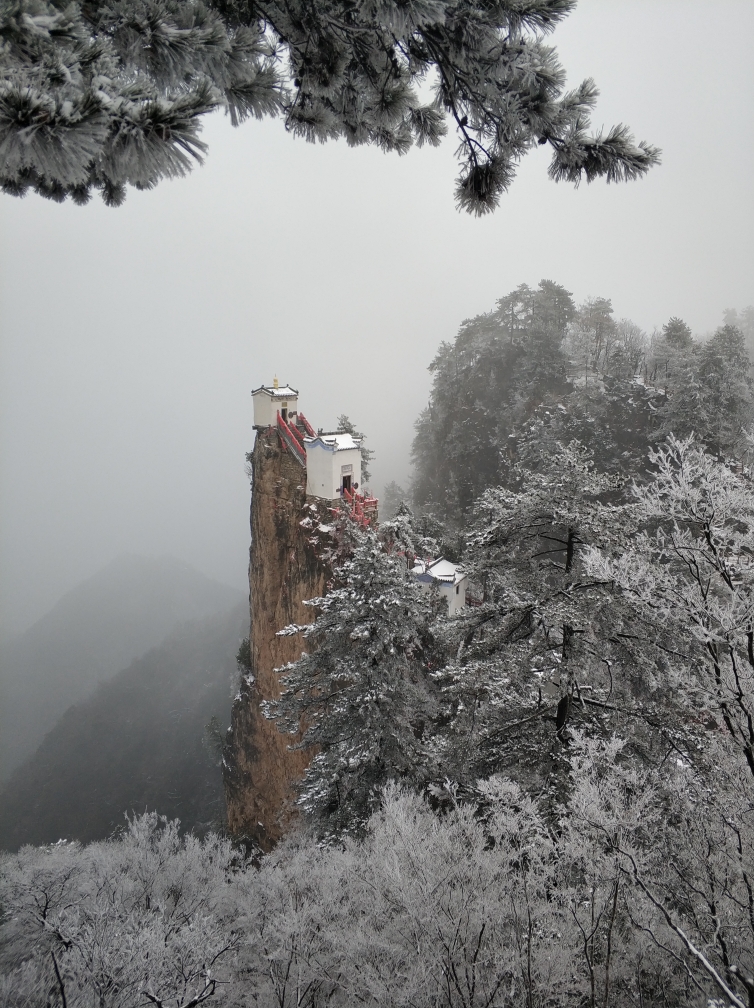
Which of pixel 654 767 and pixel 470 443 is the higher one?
pixel 470 443

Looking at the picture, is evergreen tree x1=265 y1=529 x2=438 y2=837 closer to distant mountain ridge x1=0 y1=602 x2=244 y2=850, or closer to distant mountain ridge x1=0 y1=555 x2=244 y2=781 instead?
distant mountain ridge x1=0 y1=602 x2=244 y2=850

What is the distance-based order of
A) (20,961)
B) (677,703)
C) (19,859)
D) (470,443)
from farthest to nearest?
(470,443), (19,859), (677,703), (20,961)

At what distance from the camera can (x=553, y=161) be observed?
10.4 ft

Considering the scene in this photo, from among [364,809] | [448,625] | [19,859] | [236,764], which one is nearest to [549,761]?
[448,625]

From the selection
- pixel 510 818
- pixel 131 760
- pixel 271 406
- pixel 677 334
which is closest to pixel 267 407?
pixel 271 406

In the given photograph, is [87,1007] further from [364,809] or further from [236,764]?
[236,764]

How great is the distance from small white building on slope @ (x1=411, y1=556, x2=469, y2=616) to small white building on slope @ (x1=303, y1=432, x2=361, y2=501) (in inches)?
205

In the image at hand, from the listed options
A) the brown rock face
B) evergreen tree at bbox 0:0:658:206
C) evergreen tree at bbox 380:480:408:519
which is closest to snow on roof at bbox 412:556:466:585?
the brown rock face

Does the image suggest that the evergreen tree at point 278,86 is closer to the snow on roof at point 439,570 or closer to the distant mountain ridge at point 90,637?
the snow on roof at point 439,570

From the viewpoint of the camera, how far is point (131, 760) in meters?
39.2

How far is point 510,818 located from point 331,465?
47.0 feet

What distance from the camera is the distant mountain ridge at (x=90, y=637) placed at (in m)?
60.0

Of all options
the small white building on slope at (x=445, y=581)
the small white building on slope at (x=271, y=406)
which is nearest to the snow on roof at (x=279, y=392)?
the small white building on slope at (x=271, y=406)

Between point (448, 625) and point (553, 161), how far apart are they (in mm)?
7210
